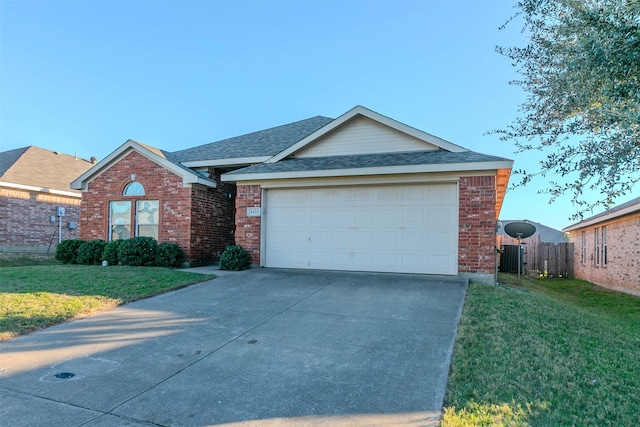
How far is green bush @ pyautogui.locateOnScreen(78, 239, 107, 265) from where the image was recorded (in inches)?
480

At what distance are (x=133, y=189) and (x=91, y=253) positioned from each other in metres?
2.53

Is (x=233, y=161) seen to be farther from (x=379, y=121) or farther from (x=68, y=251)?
(x=68, y=251)

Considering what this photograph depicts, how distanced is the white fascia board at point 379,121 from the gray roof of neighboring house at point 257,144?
59.7 inches

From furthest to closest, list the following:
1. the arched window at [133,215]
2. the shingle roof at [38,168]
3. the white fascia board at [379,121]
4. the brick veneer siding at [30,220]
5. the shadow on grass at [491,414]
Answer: the shingle roof at [38,168] < the brick veneer siding at [30,220] < the arched window at [133,215] < the white fascia board at [379,121] < the shadow on grass at [491,414]

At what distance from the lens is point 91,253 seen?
12211 mm

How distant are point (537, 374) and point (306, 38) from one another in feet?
52.2

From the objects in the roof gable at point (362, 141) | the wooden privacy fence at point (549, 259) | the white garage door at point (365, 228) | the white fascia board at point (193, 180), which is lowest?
the wooden privacy fence at point (549, 259)

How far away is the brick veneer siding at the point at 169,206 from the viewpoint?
479 inches

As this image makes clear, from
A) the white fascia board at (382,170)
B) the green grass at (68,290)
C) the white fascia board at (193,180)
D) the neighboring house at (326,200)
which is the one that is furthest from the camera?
the white fascia board at (193,180)

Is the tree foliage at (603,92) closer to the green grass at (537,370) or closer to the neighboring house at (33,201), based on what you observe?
the green grass at (537,370)

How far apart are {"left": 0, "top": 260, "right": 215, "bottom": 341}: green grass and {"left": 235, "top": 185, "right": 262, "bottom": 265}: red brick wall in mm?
1870

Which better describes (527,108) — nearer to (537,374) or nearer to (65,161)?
(537,374)

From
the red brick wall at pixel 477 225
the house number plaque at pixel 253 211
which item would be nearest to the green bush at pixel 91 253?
the house number plaque at pixel 253 211

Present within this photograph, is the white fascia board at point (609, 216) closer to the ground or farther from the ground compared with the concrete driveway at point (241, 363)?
farther from the ground
